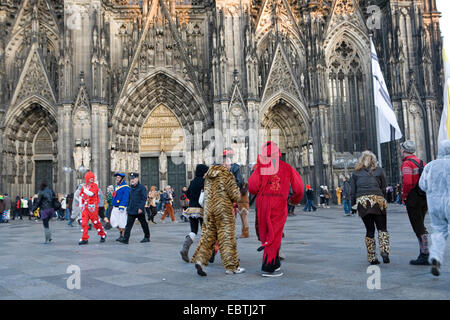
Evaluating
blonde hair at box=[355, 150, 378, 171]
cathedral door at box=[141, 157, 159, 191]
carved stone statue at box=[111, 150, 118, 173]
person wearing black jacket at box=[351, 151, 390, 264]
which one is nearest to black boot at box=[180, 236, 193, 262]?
person wearing black jacket at box=[351, 151, 390, 264]

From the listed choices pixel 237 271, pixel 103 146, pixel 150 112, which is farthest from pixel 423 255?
pixel 150 112

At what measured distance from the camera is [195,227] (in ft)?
22.1

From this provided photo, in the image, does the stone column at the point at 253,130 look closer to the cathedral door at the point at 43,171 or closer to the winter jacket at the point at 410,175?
the cathedral door at the point at 43,171

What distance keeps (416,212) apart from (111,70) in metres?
22.0

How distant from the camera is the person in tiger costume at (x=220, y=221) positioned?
17.9 ft

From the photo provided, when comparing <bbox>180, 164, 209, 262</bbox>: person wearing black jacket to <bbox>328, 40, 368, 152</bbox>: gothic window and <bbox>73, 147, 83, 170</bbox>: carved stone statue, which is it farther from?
<bbox>328, 40, 368, 152</bbox>: gothic window

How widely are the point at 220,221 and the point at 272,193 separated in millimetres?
779

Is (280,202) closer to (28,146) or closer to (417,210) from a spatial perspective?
(417,210)

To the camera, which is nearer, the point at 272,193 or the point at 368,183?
the point at 272,193

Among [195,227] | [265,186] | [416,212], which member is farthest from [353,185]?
[195,227]

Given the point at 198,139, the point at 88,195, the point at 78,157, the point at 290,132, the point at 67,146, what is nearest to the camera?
the point at 88,195

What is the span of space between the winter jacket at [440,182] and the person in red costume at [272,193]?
60.7 inches

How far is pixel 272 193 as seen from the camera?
18.1ft

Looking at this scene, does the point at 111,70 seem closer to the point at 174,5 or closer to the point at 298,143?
the point at 174,5
